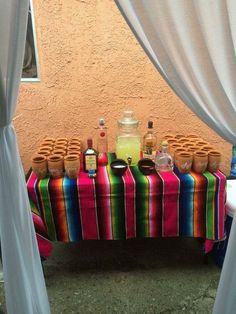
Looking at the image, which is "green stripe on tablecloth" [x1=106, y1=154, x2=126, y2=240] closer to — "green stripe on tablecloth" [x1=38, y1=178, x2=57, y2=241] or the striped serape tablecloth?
the striped serape tablecloth

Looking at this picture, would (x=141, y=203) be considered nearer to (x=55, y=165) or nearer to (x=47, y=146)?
(x=55, y=165)

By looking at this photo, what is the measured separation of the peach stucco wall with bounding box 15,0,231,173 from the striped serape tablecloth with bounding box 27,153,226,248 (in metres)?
0.52

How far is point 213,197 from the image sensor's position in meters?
1.52

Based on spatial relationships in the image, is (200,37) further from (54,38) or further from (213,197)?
(54,38)

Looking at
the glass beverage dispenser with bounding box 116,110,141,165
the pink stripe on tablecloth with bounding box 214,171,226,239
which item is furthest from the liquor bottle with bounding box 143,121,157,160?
the pink stripe on tablecloth with bounding box 214,171,226,239

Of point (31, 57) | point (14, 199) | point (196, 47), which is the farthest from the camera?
point (31, 57)

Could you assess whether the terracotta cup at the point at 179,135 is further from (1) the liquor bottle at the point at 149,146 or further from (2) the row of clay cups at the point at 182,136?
(1) the liquor bottle at the point at 149,146

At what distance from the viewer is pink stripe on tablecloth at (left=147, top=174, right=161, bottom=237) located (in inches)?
58.1

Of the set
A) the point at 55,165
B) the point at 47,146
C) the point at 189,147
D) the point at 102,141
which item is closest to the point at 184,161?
the point at 189,147

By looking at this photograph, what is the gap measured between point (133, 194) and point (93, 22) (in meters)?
1.11

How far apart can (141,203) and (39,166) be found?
0.60m

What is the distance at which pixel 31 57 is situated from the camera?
178 cm

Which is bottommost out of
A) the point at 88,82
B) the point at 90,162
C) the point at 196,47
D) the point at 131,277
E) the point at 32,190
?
the point at 131,277

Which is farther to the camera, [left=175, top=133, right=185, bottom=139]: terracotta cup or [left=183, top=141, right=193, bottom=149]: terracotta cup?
[left=175, top=133, right=185, bottom=139]: terracotta cup
